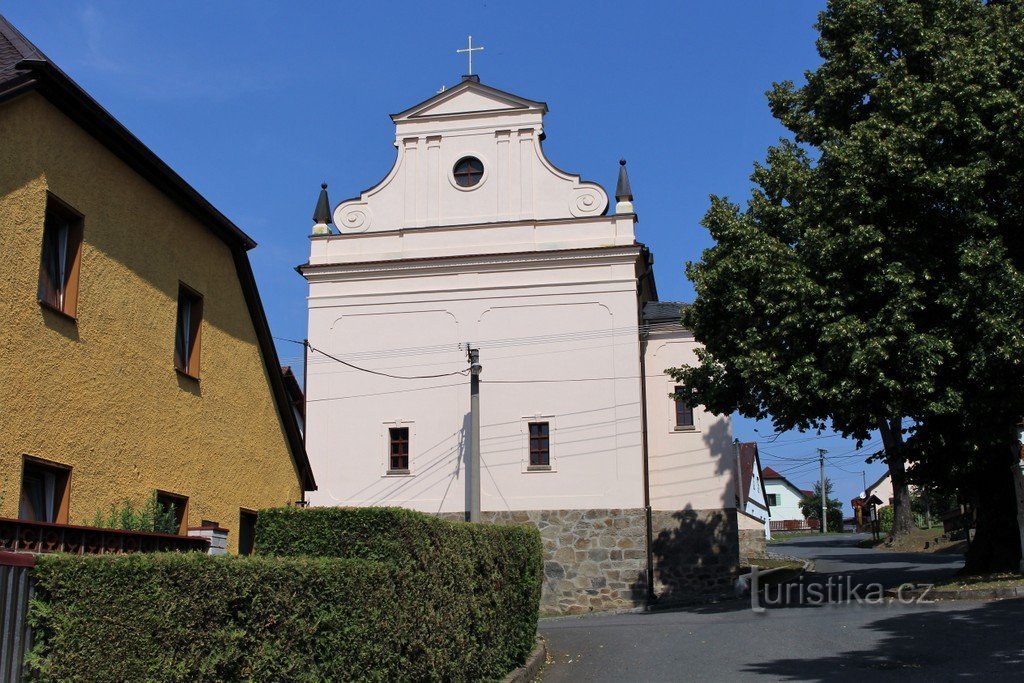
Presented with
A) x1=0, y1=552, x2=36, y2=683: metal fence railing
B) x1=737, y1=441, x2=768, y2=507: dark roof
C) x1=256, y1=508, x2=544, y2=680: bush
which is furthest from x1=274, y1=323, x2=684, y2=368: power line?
Answer: x1=737, y1=441, x2=768, y2=507: dark roof

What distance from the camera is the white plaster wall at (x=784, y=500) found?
10769cm

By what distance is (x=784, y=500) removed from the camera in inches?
4294

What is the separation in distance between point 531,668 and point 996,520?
1185cm

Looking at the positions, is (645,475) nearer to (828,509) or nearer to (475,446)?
(475,446)


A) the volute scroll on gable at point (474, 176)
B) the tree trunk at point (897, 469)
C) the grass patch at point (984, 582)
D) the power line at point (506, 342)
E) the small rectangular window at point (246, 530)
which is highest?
the volute scroll on gable at point (474, 176)

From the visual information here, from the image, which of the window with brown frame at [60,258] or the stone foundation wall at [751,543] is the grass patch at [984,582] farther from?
the stone foundation wall at [751,543]

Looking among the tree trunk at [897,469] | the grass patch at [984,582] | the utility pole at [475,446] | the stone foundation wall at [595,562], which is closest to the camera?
the grass patch at [984,582]

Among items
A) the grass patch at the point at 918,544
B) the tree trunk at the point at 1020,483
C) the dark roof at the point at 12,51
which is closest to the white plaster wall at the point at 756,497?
the grass patch at the point at 918,544

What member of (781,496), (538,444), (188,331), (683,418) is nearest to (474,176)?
(538,444)

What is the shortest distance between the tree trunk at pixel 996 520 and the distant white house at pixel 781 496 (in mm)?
88678

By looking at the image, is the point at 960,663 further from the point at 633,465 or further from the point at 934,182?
the point at 633,465

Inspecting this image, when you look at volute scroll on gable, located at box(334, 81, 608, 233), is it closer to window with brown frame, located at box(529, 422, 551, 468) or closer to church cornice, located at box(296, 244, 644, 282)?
church cornice, located at box(296, 244, 644, 282)

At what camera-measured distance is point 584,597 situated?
26984 millimetres

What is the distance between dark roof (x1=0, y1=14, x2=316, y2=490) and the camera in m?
8.86
